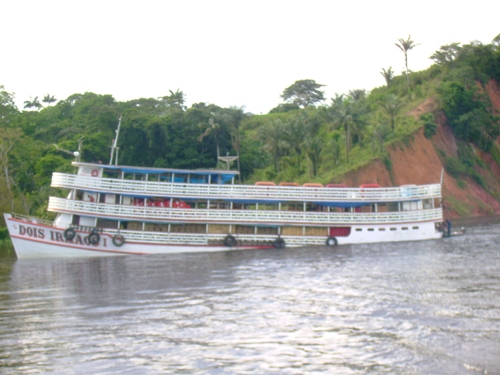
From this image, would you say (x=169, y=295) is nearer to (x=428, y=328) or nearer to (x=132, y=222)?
(x=428, y=328)

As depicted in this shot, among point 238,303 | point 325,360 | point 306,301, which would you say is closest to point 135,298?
point 238,303

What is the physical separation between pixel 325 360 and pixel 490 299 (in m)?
8.57

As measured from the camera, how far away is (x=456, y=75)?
80062mm

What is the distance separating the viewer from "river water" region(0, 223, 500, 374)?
15.4m

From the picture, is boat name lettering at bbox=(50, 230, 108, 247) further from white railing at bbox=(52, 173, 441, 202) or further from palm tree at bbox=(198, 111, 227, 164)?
palm tree at bbox=(198, 111, 227, 164)

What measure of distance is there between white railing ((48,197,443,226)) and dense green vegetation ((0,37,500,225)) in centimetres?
1702

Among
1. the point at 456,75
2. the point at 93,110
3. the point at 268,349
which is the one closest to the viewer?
the point at 268,349

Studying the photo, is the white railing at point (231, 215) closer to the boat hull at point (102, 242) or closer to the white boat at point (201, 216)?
the white boat at point (201, 216)

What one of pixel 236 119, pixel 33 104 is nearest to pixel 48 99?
pixel 33 104

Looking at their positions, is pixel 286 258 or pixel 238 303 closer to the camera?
pixel 238 303

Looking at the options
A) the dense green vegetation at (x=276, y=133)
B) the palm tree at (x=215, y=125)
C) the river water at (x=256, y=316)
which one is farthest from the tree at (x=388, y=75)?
the river water at (x=256, y=316)

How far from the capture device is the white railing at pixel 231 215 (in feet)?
121

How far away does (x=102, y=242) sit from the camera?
122 ft

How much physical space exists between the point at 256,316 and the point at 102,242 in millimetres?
19175
